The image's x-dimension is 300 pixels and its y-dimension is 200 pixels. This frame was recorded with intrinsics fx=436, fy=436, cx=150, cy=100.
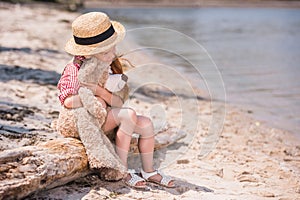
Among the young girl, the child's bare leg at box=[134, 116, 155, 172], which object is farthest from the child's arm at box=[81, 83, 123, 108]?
the child's bare leg at box=[134, 116, 155, 172]

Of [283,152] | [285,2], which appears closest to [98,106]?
[283,152]

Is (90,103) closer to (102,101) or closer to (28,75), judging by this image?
(102,101)

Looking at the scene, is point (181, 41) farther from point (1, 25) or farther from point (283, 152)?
point (283, 152)

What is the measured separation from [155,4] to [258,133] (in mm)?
33494

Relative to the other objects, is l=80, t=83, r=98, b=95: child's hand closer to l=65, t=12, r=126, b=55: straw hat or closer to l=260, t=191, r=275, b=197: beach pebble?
l=65, t=12, r=126, b=55: straw hat

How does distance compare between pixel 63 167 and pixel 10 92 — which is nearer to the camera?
pixel 63 167

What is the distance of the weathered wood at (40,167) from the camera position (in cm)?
288

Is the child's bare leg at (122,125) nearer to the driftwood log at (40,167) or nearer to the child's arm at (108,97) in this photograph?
the child's arm at (108,97)

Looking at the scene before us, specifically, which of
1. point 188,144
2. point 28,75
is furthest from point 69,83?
point 28,75

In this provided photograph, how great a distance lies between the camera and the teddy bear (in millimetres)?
3408

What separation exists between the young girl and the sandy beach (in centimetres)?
19

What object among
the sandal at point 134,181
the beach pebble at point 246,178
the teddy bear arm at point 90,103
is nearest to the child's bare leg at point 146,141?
the sandal at point 134,181

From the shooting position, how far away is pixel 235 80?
8.95 meters

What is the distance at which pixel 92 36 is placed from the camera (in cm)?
344
